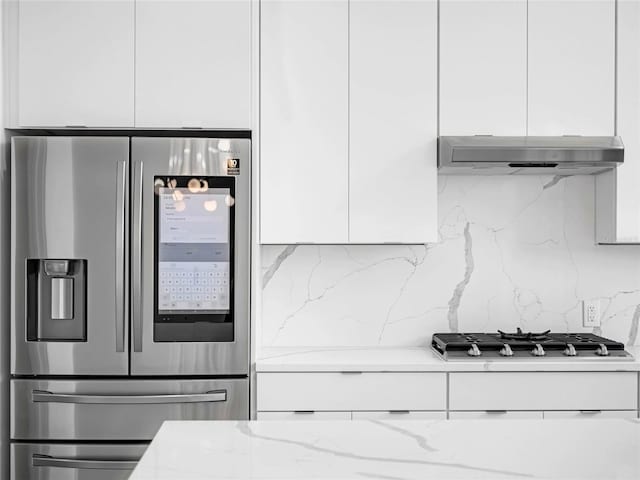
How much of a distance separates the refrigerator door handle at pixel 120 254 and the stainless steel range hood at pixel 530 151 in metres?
1.34

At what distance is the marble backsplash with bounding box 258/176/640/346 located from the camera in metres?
3.37

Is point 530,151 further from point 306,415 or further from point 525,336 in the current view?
point 306,415

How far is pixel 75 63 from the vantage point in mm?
2805

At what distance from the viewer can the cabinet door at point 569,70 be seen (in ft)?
9.91

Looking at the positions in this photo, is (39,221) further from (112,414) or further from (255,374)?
(255,374)

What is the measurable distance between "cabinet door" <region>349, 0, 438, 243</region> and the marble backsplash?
1.27 feet

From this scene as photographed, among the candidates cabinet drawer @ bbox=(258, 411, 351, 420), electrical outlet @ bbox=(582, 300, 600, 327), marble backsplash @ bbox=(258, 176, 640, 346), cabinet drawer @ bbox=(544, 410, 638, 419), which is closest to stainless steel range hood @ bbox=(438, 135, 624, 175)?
marble backsplash @ bbox=(258, 176, 640, 346)

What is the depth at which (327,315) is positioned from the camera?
3.38m

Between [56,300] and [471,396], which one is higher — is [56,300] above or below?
above

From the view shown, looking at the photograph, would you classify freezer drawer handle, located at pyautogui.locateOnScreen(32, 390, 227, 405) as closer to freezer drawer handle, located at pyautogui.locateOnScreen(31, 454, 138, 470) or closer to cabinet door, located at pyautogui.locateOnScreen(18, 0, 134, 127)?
freezer drawer handle, located at pyautogui.locateOnScreen(31, 454, 138, 470)

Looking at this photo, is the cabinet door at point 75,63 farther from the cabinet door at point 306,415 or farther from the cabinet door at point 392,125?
the cabinet door at point 306,415

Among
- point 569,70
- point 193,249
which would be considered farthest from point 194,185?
point 569,70

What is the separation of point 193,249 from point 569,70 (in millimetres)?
1808

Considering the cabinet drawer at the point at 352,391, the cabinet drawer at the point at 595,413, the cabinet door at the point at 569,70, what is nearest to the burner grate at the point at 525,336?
the cabinet drawer at the point at 595,413
